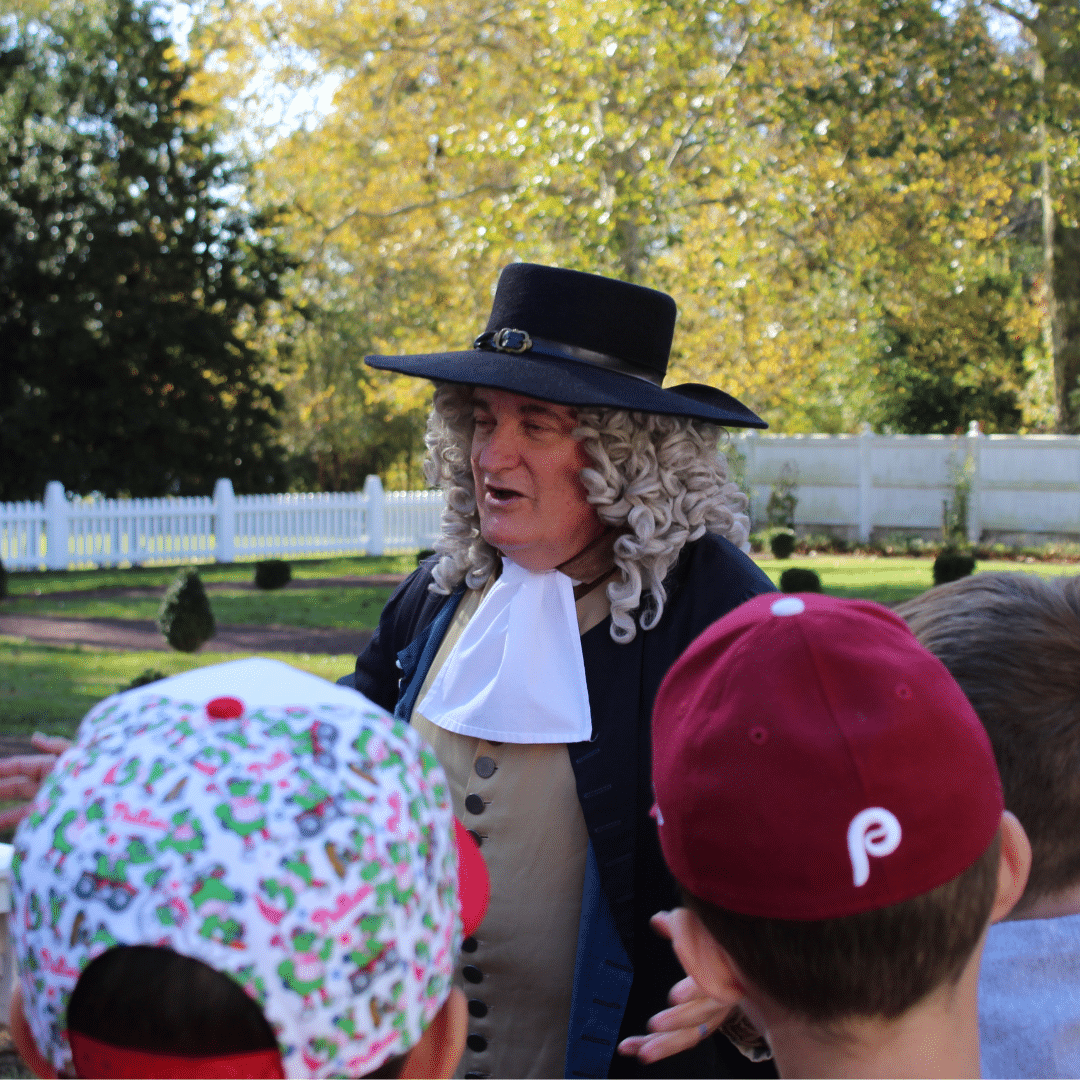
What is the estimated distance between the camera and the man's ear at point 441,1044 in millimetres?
1022

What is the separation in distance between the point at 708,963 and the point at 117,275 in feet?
78.7

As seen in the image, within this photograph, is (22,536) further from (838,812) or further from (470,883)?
(838,812)

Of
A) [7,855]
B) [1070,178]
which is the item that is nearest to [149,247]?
[1070,178]

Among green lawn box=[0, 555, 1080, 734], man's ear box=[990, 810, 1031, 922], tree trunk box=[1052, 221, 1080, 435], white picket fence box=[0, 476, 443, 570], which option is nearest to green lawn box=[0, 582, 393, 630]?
green lawn box=[0, 555, 1080, 734]

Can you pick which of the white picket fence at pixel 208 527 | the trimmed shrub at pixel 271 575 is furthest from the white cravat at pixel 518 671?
the white picket fence at pixel 208 527

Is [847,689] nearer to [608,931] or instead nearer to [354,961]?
[354,961]

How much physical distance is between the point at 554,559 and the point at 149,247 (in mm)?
22914

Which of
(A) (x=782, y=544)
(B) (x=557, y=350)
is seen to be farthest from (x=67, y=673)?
(A) (x=782, y=544)

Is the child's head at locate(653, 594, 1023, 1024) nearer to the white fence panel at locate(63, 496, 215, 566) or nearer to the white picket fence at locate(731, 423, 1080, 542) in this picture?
the white fence panel at locate(63, 496, 215, 566)

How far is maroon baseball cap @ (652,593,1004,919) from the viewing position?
3.29 feet

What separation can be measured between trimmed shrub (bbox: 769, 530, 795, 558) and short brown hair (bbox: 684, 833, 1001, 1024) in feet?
55.7

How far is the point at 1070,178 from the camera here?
12.1 meters

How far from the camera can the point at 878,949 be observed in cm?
103

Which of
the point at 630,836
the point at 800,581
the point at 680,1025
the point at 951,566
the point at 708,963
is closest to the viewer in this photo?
the point at 708,963
